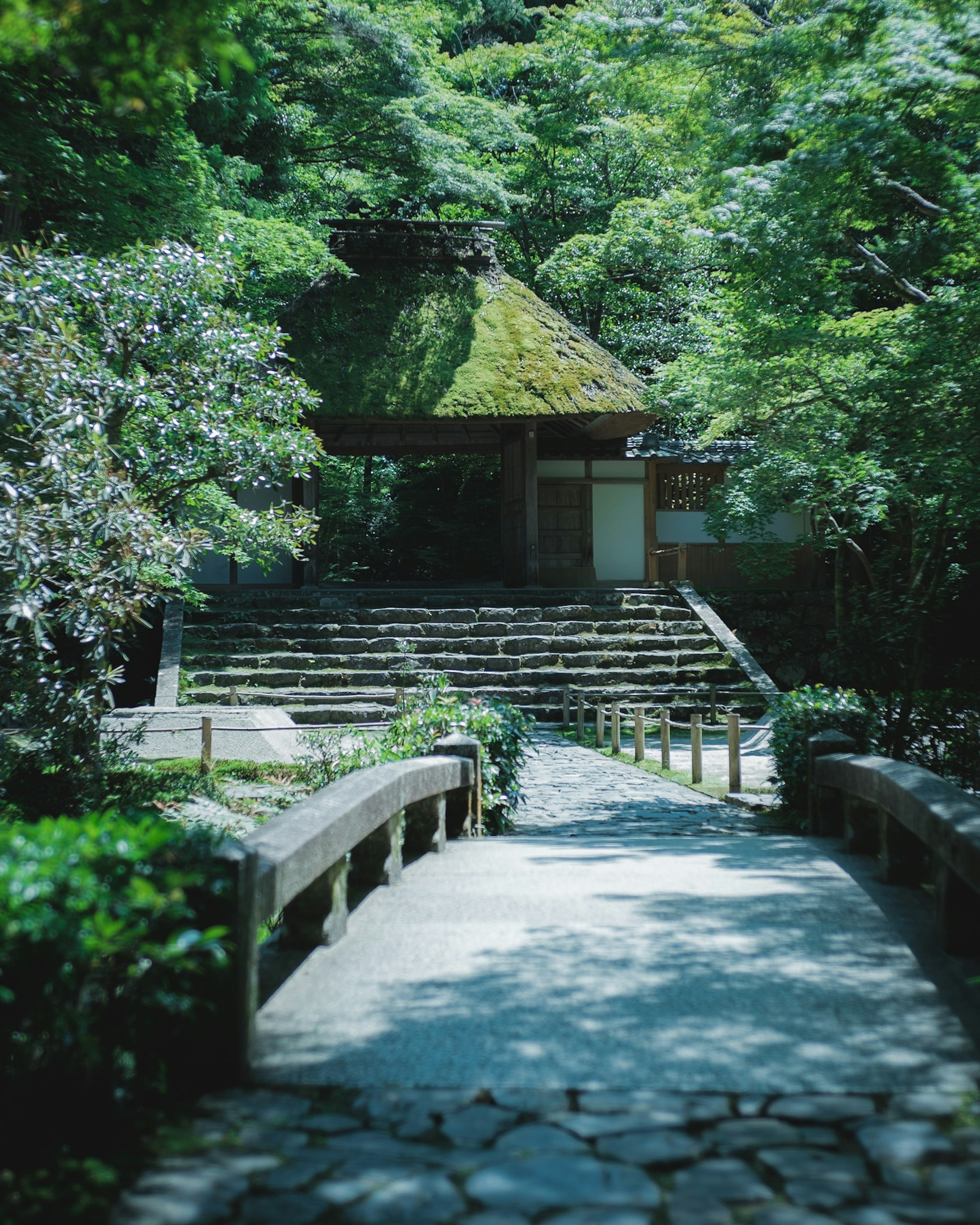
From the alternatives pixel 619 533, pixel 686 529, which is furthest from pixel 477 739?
pixel 686 529

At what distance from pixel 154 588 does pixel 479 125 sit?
17.3 metres

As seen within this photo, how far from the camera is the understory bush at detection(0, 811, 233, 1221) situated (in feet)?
7.02

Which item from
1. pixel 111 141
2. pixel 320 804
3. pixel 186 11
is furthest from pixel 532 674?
pixel 186 11

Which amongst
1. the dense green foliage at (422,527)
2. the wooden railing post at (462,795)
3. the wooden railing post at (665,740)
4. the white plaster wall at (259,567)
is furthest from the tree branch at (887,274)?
the dense green foliage at (422,527)

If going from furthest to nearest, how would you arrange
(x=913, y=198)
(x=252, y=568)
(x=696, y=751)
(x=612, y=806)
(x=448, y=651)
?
(x=252, y=568) → (x=448, y=651) → (x=696, y=751) → (x=913, y=198) → (x=612, y=806)

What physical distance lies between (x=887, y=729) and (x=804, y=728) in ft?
4.44

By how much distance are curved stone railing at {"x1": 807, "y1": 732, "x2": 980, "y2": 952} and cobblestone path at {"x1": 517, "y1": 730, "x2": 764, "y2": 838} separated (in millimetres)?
1082

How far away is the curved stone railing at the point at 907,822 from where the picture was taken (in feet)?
12.0

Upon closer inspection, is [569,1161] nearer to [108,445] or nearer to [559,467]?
[108,445]

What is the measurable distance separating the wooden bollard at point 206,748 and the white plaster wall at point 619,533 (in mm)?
12724

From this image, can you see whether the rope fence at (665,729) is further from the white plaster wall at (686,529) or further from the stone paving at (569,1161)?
the white plaster wall at (686,529)

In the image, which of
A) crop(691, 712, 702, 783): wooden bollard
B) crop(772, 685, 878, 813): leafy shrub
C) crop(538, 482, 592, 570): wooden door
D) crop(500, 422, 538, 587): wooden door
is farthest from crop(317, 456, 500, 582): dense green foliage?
crop(772, 685, 878, 813): leafy shrub

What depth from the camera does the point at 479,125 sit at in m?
21.8

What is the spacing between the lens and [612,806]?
27.7 feet
